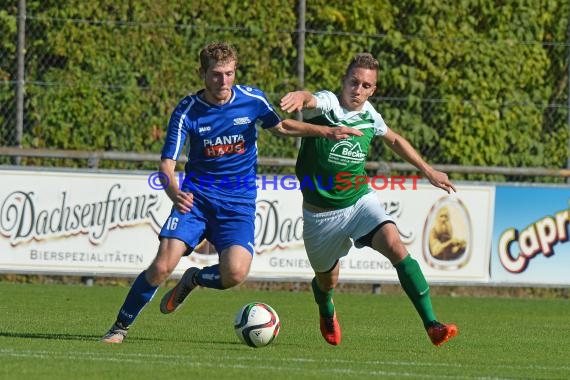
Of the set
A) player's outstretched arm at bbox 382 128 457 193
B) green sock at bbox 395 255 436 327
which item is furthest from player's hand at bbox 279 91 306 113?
green sock at bbox 395 255 436 327

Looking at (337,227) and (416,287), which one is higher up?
(337,227)

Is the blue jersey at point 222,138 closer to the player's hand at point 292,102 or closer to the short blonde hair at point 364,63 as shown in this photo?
the player's hand at point 292,102

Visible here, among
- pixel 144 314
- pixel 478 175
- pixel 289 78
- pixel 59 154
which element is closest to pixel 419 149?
pixel 478 175

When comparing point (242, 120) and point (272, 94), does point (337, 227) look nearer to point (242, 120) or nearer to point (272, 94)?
point (242, 120)

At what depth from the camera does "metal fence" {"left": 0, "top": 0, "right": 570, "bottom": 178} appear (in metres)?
14.9

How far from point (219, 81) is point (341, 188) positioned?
1.16 metres

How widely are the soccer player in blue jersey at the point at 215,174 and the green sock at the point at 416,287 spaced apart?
935 mm

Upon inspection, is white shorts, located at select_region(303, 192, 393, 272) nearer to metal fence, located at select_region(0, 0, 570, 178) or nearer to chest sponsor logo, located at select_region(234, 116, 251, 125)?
chest sponsor logo, located at select_region(234, 116, 251, 125)

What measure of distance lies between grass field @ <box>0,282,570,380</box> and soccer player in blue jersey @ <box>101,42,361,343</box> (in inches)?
18.0

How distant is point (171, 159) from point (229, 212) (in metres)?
0.63

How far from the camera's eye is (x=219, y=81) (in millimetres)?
8359

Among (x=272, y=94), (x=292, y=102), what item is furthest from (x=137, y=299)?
(x=272, y=94)

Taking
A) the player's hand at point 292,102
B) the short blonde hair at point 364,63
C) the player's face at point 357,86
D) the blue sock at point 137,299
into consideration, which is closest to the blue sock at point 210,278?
the blue sock at point 137,299

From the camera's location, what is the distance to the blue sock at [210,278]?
8719 mm
